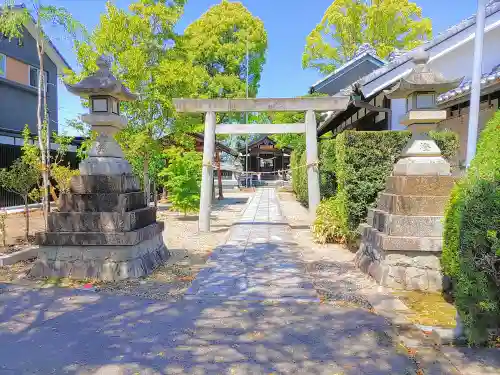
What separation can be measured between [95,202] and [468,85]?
23.4 ft

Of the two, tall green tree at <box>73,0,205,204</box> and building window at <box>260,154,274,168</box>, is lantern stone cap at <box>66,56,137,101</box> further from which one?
building window at <box>260,154,274,168</box>

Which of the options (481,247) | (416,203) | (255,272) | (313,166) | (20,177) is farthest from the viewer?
(313,166)

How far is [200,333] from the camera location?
3.63 metres

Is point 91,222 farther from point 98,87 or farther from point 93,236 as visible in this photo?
point 98,87

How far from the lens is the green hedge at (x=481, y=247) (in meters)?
2.86

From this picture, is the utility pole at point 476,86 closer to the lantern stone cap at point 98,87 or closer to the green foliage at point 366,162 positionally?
the green foliage at point 366,162

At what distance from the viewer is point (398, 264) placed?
5.19 meters

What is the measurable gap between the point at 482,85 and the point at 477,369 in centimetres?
545

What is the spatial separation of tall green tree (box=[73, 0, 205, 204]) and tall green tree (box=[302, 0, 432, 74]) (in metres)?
12.3

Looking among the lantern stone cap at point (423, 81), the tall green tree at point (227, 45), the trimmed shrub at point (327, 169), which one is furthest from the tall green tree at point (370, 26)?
the lantern stone cap at point (423, 81)

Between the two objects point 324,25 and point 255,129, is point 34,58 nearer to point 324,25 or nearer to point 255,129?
point 255,129

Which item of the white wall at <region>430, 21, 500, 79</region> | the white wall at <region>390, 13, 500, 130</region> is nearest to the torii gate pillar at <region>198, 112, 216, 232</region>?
the white wall at <region>390, 13, 500, 130</region>

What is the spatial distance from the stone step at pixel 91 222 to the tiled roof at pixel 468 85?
6.24m

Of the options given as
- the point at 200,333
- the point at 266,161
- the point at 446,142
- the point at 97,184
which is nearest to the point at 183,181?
the point at 97,184
